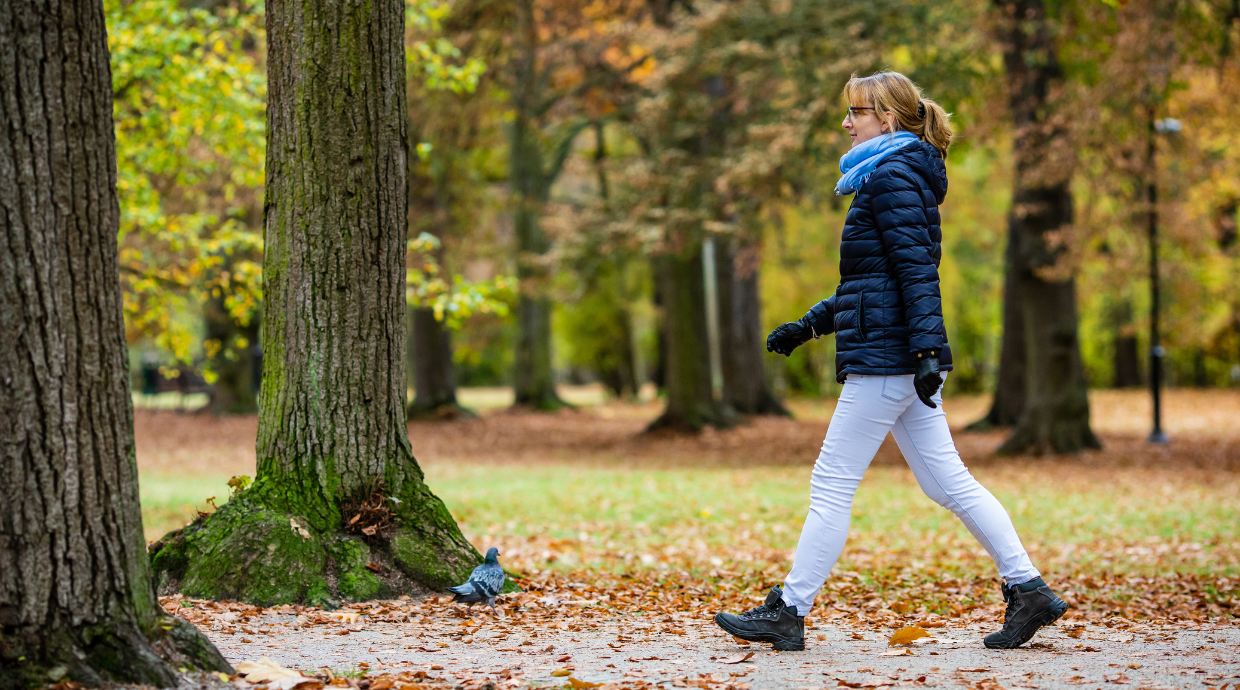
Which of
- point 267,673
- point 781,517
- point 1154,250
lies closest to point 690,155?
point 1154,250

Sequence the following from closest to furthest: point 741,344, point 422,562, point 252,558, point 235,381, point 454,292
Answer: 1. point 252,558
2. point 422,562
3. point 454,292
4. point 741,344
5. point 235,381

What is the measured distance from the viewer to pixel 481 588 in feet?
15.8

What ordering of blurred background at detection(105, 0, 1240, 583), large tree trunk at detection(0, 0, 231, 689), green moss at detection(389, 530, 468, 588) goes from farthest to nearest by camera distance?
blurred background at detection(105, 0, 1240, 583) < green moss at detection(389, 530, 468, 588) < large tree trunk at detection(0, 0, 231, 689)

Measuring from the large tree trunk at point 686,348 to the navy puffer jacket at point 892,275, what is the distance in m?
14.5

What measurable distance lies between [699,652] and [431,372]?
20725 millimetres

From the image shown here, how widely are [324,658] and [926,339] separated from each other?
247cm

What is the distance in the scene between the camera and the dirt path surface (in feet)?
11.7

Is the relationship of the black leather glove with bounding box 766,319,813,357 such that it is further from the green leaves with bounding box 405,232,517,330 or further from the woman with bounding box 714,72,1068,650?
the green leaves with bounding box 405,232,517,330

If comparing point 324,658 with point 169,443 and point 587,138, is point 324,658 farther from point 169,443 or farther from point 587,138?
point 587,138

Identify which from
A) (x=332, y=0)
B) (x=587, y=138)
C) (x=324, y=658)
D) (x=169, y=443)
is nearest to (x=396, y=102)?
(x=332, y=0)

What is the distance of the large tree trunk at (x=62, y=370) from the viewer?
2.99 metres

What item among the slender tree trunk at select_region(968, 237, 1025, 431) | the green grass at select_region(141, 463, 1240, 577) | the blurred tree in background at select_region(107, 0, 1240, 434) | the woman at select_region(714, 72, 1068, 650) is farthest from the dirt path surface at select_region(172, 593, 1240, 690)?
the slender tree trunk at select_region(968, 237, 1025, 431)

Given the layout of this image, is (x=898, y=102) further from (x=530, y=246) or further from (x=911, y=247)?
(x=530, y=246)

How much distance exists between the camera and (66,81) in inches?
121
